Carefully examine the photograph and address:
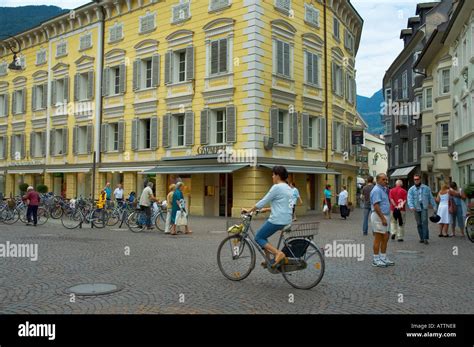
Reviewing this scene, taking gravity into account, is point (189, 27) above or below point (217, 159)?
above

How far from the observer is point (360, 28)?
37781 mm

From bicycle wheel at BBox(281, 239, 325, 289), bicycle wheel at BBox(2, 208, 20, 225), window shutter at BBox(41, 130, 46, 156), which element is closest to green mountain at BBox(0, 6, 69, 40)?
window shutter at BBox(41, 130, 46, 156)

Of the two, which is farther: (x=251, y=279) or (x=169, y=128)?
(x=169, y=128)

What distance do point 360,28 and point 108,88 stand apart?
68.2 feet

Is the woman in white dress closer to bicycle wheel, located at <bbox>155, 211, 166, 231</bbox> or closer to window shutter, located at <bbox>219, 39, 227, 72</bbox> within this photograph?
bicycle wheel, located at <bbox>155, 211, 166, 231</bbox>

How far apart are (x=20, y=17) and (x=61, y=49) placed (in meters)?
62.8

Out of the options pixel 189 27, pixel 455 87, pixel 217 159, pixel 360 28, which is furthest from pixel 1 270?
pixel 360 28

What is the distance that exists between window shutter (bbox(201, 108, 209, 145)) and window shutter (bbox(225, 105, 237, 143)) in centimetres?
132

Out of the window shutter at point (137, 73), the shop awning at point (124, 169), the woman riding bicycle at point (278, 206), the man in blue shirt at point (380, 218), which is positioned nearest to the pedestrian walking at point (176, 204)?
the man in blue shirt at point (380, 218)

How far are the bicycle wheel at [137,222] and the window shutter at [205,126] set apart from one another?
863 centimetres

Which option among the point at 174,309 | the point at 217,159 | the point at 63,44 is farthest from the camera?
the point at 63,44

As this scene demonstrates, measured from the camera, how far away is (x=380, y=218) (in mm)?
8938

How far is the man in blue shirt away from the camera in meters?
9.01

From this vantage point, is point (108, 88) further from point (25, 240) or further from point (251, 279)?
point (251, 279)
